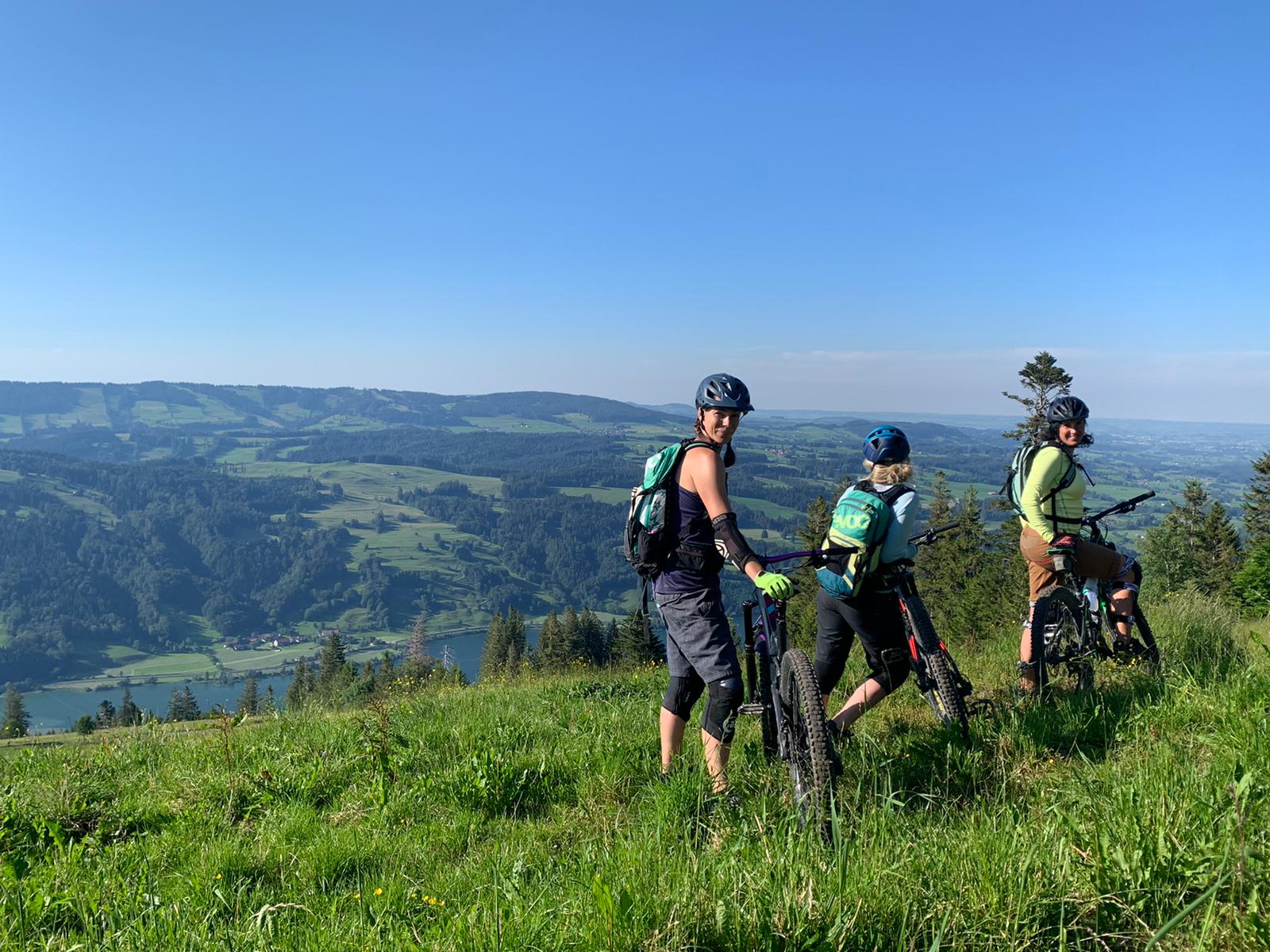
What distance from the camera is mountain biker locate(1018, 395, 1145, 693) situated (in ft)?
18.6

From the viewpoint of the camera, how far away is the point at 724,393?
13.8 ft

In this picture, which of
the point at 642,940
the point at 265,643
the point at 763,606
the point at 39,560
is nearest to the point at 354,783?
the point at 763,606

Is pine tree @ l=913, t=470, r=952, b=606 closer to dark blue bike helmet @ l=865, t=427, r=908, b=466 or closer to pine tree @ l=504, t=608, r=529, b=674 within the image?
pine tree @ l=504, t=608, r=529, b=674

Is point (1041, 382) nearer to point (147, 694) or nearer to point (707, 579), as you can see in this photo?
point (707, 579)

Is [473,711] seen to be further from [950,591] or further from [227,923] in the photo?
[950,591]

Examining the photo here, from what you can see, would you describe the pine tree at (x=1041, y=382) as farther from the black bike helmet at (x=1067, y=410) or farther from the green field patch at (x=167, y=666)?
the green field patch at (x=167, y=666)

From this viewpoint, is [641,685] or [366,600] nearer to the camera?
[641,685]

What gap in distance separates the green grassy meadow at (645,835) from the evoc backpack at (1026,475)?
56.3 inches

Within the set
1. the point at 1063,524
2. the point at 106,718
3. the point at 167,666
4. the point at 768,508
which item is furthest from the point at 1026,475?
the point at 768,508

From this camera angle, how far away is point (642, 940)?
2.08 meters

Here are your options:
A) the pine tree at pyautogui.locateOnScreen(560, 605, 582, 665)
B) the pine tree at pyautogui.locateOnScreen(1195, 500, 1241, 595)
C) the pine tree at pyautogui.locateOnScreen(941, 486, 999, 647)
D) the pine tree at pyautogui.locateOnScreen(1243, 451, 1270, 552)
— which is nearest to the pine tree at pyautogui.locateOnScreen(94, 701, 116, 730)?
the pine tree at pyautogui.locateOnScreen(560, 605, 582, 665)

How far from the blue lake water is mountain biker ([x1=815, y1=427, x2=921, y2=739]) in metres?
105

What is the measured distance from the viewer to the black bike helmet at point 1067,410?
18.7 ft

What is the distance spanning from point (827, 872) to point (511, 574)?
187064mm
